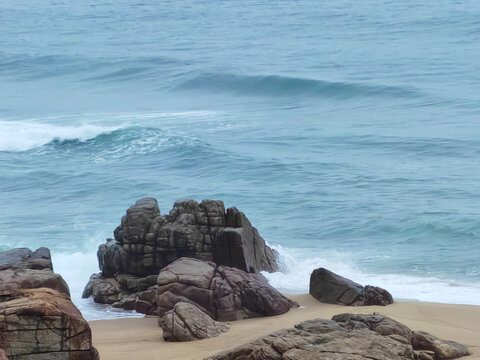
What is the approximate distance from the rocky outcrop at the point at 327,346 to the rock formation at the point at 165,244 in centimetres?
510

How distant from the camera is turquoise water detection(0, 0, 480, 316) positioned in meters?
18.6

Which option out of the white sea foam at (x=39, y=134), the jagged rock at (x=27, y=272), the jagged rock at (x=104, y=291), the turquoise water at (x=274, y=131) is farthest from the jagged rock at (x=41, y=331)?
the white sea foam at (x=39, y=134)

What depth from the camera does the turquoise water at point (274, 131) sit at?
18.6 meters

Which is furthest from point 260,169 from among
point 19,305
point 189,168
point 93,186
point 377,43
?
point 377,43

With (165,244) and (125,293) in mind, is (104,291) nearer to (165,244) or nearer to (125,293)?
(125,293)

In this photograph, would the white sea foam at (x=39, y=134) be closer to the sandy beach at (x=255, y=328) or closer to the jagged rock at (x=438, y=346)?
the sandy beach at (x=255, y=328)

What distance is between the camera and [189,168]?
86.1ft

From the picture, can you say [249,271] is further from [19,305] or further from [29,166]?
[29,166]

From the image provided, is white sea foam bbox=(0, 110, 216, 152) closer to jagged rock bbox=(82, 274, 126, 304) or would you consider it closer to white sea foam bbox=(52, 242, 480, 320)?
white sea foam bbox=(52, 242, 480, 320)

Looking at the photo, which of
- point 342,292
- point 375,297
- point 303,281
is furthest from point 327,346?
point 303,281

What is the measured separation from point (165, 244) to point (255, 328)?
11.7ft

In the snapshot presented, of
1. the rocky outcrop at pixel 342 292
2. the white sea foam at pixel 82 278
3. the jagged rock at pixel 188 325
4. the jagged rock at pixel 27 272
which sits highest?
the jagged rock at pixel 27 272

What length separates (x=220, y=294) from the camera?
1211cm

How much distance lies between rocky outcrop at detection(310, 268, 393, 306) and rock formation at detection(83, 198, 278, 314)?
1.22 m
